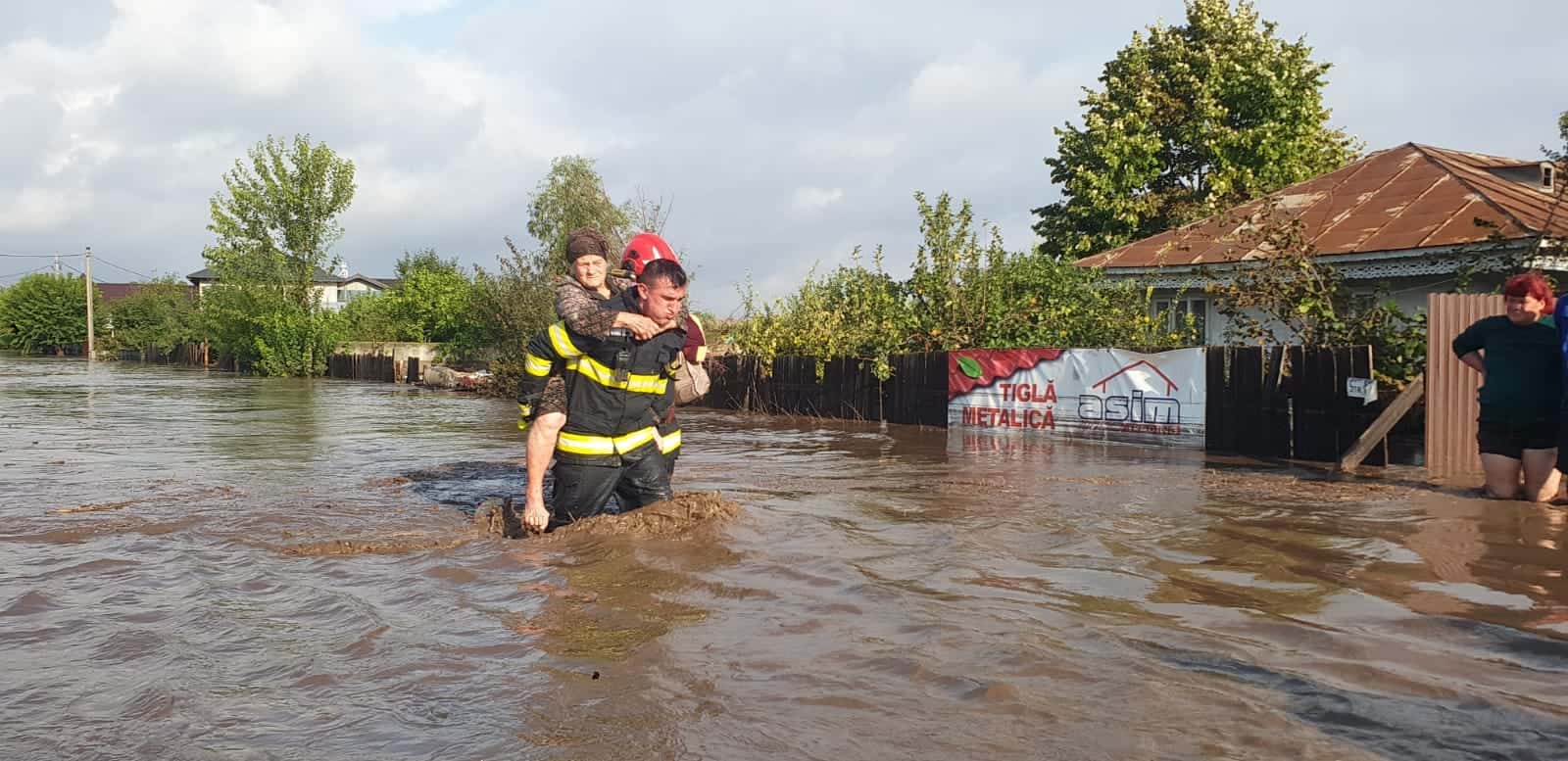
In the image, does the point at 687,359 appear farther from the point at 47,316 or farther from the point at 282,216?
the point at 47,316

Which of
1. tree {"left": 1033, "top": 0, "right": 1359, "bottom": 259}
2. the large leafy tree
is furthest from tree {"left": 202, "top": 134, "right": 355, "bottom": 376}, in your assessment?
tree {"left": 1033, "top": 0, "right": 1359, "bottom": 259}

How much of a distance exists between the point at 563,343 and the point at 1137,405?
10.2m

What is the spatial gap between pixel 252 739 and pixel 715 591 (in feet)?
7.78

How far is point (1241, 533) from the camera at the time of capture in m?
7.34

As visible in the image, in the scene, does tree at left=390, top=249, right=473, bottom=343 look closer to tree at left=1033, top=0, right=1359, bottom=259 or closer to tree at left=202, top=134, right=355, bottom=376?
tree at left=202, top=134, right=355, bottom=376

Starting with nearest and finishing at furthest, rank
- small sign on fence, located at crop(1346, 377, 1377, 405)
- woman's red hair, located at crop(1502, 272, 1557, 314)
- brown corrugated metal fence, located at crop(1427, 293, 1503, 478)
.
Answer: woman's red hair, located at crop(1502, 272, 1557, 314) < brown corrugated metal fence, located at crop(1427, 293, 1503, 478) < small sign on fence, located at crop(1346, 377, 1377, 405)

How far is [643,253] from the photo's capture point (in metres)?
6.60

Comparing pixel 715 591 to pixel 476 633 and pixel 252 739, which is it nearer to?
pixel 476 633

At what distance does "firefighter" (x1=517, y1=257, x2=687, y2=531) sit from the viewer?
626 cm

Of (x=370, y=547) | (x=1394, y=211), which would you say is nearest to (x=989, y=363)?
(x=1394, y=211)

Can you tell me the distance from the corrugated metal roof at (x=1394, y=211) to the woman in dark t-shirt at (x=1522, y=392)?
5.56 meters

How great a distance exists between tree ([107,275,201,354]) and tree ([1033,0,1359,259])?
56222 millimetres

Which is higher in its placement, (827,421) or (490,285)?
(490,285)

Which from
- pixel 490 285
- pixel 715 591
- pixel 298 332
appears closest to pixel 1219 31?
pixel 490 285
